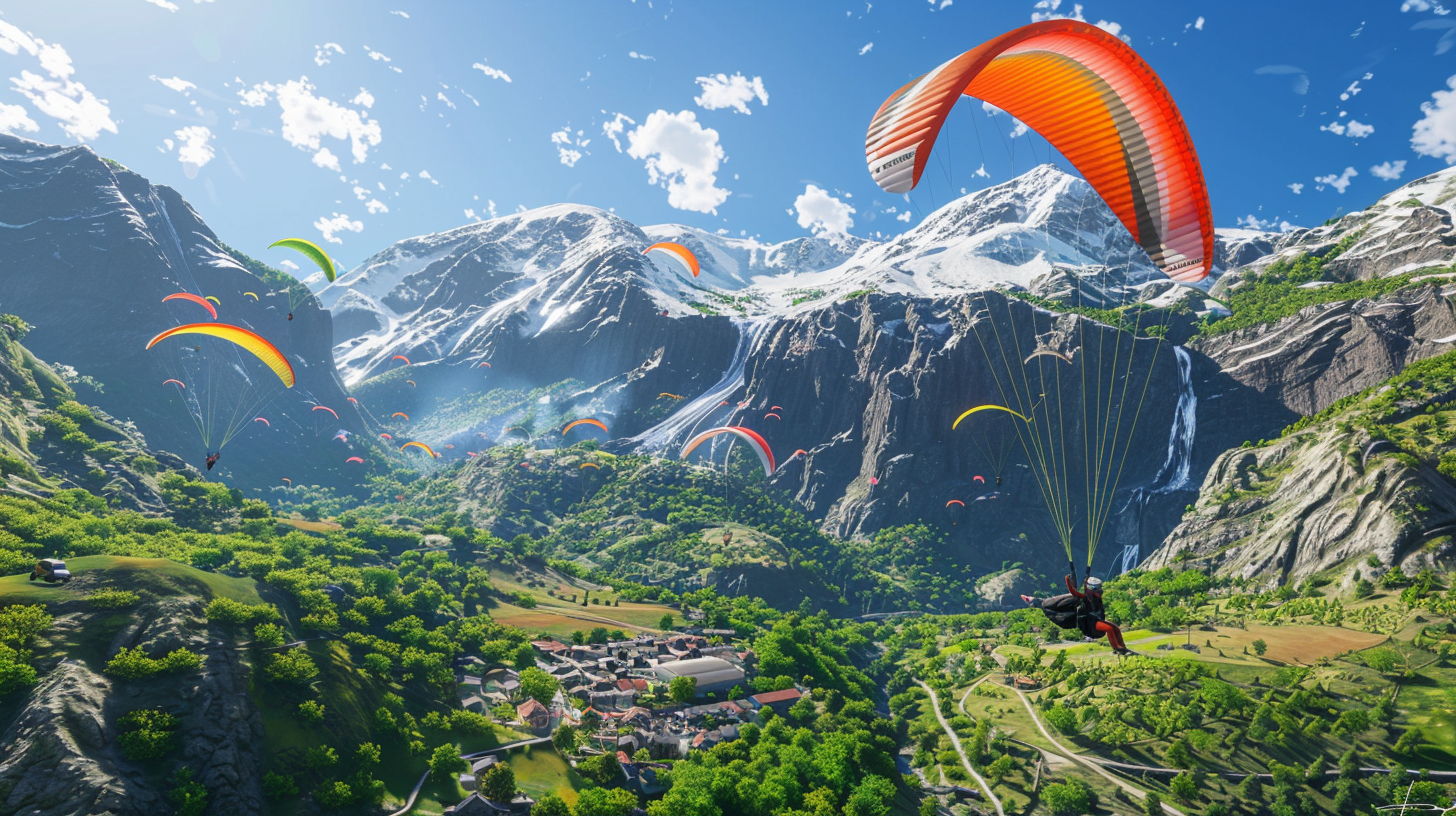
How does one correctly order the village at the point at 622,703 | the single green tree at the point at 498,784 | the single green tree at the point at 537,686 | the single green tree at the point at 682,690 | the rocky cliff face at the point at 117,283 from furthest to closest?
the rocky cliff face at the point at 117,283 → the single green tree at the point at 682,690 → the single green tree at the point at 537,686 → the village at the point at 622,703 → the single green tree at the point at 498,784

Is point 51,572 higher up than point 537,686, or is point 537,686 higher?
point 51,572

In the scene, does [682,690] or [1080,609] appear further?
[682,690]

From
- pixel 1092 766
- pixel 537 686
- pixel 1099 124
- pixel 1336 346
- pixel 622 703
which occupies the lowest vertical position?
pixel 1092 766

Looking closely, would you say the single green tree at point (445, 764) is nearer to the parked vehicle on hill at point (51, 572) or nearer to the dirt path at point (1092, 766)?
the parked vehicle on hill at point (51, 572)

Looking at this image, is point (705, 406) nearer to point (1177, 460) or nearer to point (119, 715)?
point (1177, 460)

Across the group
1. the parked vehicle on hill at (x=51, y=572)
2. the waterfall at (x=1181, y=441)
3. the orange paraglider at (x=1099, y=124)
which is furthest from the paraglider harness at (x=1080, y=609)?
the waterfall at (x=1181, y=441)

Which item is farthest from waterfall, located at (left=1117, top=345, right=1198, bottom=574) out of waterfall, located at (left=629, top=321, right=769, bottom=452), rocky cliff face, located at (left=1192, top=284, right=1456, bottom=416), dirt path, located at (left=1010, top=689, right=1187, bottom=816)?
waterfall, located at (left=629, top=321, right=769, bottom=452)

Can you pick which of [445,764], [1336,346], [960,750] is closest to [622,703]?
[445,764]

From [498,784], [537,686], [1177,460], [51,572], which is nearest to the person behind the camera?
[51,572]
